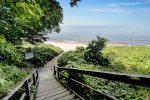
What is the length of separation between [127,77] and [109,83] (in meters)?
10.1

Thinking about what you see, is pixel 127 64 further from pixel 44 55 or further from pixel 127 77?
pixel 127 77

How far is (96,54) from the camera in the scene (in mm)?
19406

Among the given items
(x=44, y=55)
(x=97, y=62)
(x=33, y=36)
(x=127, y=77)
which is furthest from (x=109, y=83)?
(x=44, y=55)

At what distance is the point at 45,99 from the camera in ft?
20.1

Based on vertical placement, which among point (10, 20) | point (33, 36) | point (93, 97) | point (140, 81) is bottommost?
point (93, 97)

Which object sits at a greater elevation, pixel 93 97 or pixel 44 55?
pixel 44 55

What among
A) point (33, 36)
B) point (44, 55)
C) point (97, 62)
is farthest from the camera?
point (44, 55)

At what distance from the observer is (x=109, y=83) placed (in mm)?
11484

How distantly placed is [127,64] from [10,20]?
16609mm

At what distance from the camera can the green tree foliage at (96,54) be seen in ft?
61.8

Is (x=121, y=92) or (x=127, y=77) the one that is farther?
(x=121, y=92)

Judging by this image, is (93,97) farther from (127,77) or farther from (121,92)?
(127,77)

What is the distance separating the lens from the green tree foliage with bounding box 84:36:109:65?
18845mm

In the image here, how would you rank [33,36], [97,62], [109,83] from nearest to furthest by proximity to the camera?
[109,83]
[33,36]
[97,62]
